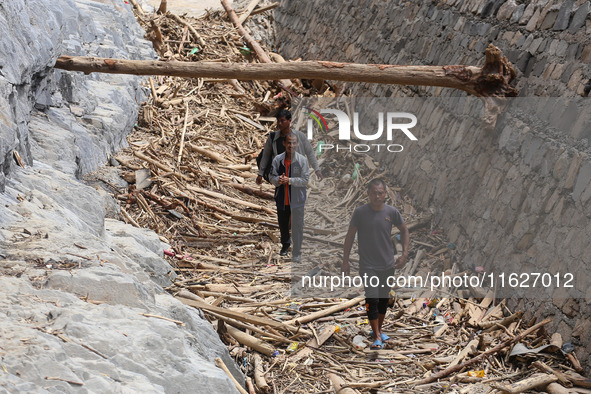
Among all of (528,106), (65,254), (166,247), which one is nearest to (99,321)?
(65,254)

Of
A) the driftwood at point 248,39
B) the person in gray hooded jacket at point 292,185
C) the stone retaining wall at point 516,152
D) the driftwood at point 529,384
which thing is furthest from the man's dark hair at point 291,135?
the driftwood at point 248,39

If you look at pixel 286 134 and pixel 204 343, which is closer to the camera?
pixel 204 343

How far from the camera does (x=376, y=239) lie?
615 centimetres

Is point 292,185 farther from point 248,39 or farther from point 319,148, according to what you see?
point 248,39

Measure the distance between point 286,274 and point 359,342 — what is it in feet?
5.42

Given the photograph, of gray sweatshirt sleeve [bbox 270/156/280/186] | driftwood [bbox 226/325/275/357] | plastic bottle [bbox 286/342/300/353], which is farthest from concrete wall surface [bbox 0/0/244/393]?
gray sweatshirt sleeve [bbox 270/156/280/186]

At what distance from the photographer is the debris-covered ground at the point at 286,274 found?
235 inches

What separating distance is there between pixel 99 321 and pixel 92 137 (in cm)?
566

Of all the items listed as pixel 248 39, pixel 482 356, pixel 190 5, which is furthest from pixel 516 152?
pixel 190 5

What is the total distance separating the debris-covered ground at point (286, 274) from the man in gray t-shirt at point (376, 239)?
0.64m

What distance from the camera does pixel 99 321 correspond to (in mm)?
3896

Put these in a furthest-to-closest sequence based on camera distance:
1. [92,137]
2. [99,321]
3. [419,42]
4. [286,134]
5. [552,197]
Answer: [419,42] < [92,137] < [286,134] < [552,197] < [99,321]

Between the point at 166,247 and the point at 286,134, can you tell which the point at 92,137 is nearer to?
the point at 166,247

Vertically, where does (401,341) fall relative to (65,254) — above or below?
below
